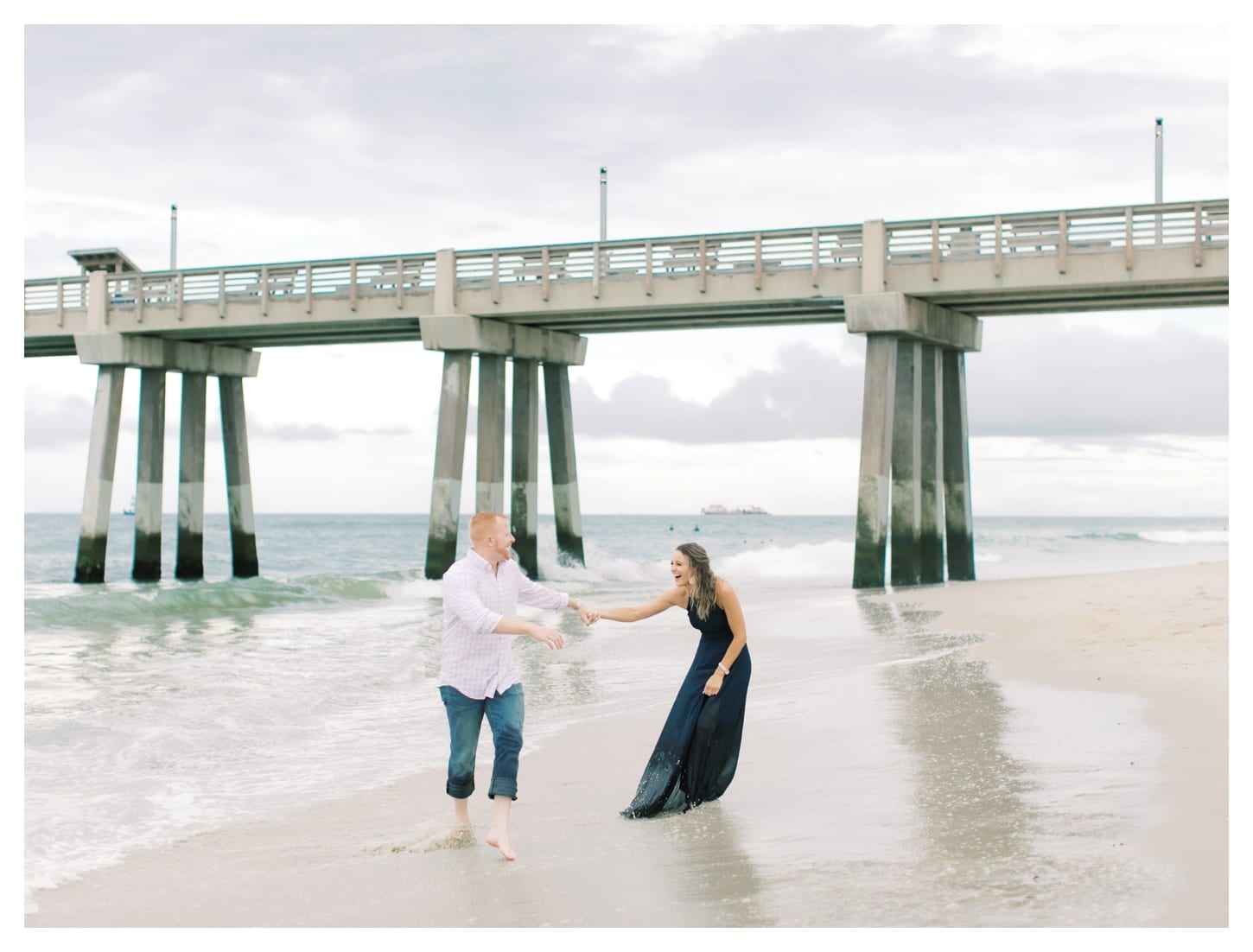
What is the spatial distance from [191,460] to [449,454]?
26.0 feet

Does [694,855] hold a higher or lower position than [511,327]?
lower

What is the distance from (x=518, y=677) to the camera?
664 cm

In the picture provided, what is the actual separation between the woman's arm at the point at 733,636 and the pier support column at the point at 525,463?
76.8 ft

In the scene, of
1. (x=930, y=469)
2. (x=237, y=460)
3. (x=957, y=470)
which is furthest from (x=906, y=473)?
(x=237, y=460)

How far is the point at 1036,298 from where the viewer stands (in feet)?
81.1

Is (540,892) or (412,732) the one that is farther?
(412,732)

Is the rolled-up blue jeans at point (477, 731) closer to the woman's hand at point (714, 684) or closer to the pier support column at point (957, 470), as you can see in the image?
the woman's hand at point (714, 684)

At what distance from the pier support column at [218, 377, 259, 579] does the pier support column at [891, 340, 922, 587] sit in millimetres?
15795

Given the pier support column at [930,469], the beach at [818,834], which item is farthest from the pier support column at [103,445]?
the beach at [818,834]

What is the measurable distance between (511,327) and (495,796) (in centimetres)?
2302

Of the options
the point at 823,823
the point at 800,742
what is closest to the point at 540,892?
the point at 823,823

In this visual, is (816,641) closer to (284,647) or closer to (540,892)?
(284,647)

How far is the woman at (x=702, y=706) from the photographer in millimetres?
7059

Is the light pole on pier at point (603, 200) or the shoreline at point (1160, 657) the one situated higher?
the light pole on pier at point (603, 200)
